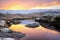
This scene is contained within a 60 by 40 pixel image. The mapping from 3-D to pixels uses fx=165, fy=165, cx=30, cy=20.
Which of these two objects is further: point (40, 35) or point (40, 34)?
point (40, 34)

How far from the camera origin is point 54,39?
1123 cm

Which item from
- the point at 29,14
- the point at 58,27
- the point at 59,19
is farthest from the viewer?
the point at 29,14

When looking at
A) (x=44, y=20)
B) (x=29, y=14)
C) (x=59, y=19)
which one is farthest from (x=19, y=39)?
(x=29, y=14)

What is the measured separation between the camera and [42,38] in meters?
11.6

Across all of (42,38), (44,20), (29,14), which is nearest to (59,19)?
(44,20)

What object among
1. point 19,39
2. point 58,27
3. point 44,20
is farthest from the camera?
point 44,20

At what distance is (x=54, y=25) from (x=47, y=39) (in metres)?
6.89

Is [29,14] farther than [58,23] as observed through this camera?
Yes

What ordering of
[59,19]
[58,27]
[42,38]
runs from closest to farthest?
[42,38]
[58,27]
[59,19]

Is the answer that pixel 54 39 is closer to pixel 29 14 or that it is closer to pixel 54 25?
pixel 54 25

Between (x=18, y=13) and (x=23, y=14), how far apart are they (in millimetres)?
1242

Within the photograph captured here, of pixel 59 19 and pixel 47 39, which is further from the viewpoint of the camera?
pixel 59 19

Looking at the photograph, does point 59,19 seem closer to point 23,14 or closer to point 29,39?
point 29,39

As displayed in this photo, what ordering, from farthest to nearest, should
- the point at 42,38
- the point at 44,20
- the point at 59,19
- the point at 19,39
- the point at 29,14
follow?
the point at 29,14, the point at 44,20, the point at 59,19, the point at 42,38, the point at 19,39
